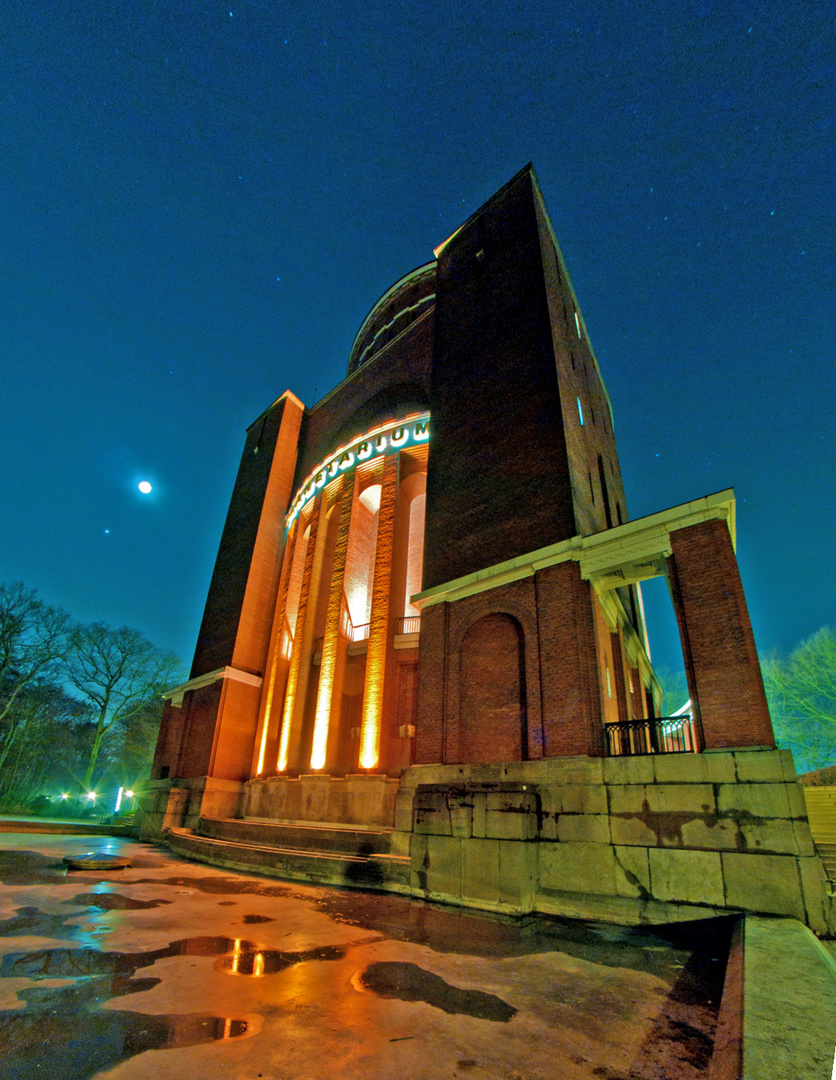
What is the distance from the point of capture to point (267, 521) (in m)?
28.8

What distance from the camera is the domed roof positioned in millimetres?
29250

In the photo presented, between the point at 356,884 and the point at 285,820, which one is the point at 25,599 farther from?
the point at 356,884

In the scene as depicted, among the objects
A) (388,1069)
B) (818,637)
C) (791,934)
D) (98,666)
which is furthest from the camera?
(98,666)

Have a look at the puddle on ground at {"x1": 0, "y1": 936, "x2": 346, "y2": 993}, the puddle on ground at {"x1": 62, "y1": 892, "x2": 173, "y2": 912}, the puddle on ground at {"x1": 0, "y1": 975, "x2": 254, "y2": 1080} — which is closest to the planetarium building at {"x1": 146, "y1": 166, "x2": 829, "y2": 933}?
the puddle on ground at {"x1": 62, "y1": 892, "x2": 173, "y2": 912}

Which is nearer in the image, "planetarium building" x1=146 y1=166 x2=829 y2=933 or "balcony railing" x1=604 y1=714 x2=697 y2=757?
"planetarium building" x1=146 y1=166 x2=829 y2=933

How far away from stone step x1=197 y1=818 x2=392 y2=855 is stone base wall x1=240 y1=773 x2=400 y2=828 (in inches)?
16.1

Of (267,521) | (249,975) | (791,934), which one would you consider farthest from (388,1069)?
(267,521)

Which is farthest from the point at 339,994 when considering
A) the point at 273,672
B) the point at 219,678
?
the point at 219,678

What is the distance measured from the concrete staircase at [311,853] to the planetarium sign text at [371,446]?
14.2m

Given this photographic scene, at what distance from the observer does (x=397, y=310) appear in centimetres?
3144

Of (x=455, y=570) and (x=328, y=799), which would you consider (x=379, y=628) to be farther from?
(x=328, y=799)

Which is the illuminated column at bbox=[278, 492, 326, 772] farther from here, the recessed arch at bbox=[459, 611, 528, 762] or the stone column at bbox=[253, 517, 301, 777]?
the recessed arch at bbox=[459, 611, 528, 762]

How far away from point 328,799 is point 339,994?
1377 cm

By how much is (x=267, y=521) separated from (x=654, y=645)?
187 meters
